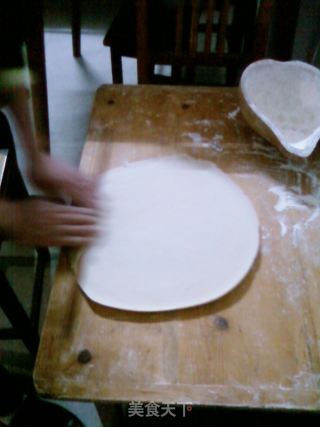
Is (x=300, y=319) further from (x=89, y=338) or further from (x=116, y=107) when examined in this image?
(x=116, y=107)

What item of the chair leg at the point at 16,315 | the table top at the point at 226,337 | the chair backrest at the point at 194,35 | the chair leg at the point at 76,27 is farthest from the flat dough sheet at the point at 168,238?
the chair leg at the point at 76,27

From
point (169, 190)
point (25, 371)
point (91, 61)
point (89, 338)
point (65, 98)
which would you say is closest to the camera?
point (89, 338)

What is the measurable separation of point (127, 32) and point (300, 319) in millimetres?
1546

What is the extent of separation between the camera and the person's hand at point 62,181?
0.89m

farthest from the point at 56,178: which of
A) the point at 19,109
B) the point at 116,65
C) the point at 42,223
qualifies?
the point at 116,65

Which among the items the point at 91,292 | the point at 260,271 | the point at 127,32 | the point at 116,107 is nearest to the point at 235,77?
the point at 127,32

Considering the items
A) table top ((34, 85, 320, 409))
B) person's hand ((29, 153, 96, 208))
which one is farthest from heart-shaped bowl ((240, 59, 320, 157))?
person's hand ((29, 153, 96, 208))

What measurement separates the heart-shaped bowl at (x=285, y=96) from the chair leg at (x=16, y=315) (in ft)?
2.52

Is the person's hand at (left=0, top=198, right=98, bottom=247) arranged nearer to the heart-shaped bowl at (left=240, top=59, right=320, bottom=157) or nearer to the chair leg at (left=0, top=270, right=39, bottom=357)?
the chair leg at (left=0, top=270, right=39, bottom=357)

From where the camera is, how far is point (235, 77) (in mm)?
1919

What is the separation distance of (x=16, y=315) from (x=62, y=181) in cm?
54

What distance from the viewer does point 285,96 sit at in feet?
3.73

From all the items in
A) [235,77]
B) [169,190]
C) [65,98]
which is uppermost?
[169,190]

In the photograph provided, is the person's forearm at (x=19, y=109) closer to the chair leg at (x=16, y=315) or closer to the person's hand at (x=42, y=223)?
the person's hand at (x=42, y=223)
